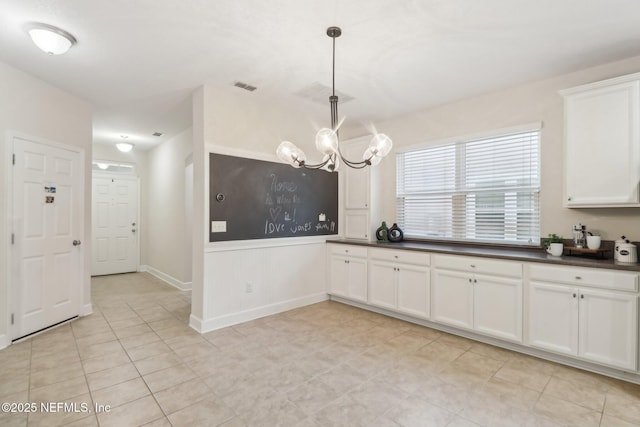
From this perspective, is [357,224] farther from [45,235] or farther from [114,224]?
[114,224]

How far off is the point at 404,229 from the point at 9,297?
14.7 ft

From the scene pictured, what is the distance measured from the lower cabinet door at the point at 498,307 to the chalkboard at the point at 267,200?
2242 millimetres

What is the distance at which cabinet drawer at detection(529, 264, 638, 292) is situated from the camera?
234cm

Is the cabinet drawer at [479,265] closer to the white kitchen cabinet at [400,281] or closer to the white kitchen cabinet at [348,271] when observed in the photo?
the white kitchen cabinet at [400,281]

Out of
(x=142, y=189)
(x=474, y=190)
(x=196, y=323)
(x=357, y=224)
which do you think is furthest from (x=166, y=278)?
(x=474, y=190)

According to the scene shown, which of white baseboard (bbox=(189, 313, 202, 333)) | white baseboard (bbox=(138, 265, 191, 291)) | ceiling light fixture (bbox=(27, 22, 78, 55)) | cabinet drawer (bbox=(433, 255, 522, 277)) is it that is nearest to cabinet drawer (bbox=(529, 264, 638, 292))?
cabinet drawer (bbox=(433, 255, 522, 277))

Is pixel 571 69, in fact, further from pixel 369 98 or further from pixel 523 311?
pixel 523 311

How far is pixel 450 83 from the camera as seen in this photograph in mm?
3312

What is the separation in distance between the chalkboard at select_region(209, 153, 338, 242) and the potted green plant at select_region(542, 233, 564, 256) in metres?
2.64

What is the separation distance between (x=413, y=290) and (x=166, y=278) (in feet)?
15.1

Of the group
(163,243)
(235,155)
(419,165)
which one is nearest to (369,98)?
(419,165)

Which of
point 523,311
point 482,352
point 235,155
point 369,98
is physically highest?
point 369,98

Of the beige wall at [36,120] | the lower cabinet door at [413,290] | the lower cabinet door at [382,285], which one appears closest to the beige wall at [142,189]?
the beige wall at [36,120]

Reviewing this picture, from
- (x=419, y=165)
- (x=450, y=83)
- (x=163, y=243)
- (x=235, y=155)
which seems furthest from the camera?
(x=163, y=243)
